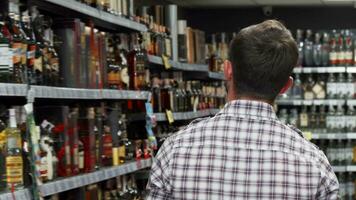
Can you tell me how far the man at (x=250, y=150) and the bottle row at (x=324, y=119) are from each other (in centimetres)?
648

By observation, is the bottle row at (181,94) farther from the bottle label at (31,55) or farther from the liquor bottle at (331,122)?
the bottle label at (31,55)

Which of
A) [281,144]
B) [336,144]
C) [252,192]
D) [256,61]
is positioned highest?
[256,61]

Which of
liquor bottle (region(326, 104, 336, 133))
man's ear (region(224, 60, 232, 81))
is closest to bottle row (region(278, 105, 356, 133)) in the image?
liquor bottle (region(326, 104, 336, 133))

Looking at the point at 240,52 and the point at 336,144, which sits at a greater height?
the point at 240,52

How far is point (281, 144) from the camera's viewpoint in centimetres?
178

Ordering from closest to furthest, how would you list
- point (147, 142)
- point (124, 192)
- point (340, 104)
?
point (124, 192) → point (147, 142) → point (340, 104)

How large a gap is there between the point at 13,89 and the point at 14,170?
0.29m

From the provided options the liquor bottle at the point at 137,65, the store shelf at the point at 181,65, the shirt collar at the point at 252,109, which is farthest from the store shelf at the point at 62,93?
the store shelf at the point at 181,65

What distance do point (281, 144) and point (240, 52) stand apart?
0.85ft

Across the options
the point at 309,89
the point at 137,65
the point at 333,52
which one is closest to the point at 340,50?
the point at 333,52

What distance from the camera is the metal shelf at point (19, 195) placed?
2.36 meters

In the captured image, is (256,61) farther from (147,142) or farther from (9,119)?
(147,142)

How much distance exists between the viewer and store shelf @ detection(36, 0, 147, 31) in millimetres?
3000

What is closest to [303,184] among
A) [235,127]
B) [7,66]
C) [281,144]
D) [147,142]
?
[281,144]
